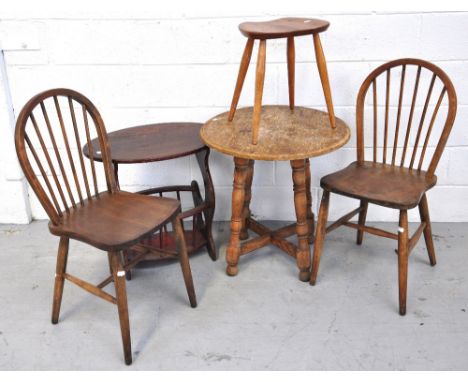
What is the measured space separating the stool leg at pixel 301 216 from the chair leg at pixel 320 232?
0.04 m

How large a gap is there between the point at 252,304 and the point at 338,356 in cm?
46

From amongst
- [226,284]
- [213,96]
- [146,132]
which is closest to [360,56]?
[213,96]

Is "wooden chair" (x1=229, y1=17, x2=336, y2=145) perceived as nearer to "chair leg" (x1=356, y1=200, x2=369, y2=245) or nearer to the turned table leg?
the turned table leg

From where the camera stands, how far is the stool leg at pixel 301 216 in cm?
219

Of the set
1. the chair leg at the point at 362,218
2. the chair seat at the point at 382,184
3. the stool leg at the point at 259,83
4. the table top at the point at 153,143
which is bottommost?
the chair leg at the point at 362,218

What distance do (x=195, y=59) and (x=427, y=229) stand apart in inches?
56.5

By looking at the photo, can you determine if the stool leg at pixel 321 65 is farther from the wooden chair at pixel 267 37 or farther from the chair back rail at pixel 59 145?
the chair back rail at pixel 59 145

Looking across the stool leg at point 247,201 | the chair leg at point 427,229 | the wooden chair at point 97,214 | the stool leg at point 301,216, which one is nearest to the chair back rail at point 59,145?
the wooden chair at point 97,214

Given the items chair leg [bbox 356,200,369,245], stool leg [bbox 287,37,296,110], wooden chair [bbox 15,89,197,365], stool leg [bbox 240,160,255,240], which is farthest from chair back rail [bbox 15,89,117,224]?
chair leg [bbox 356,200,369,245]

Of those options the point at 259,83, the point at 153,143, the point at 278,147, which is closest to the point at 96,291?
the point at 153,143

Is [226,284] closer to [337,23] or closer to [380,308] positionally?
[380,308]

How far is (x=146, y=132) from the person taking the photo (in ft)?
8.25


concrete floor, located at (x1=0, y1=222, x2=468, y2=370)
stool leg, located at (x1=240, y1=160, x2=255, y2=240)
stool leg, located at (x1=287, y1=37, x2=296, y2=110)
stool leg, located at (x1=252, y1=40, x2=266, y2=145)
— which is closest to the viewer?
concrete floor, located at (x1=0, y1=222, x2=468, y2=370)

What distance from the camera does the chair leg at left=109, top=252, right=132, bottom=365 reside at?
5.97 feet
